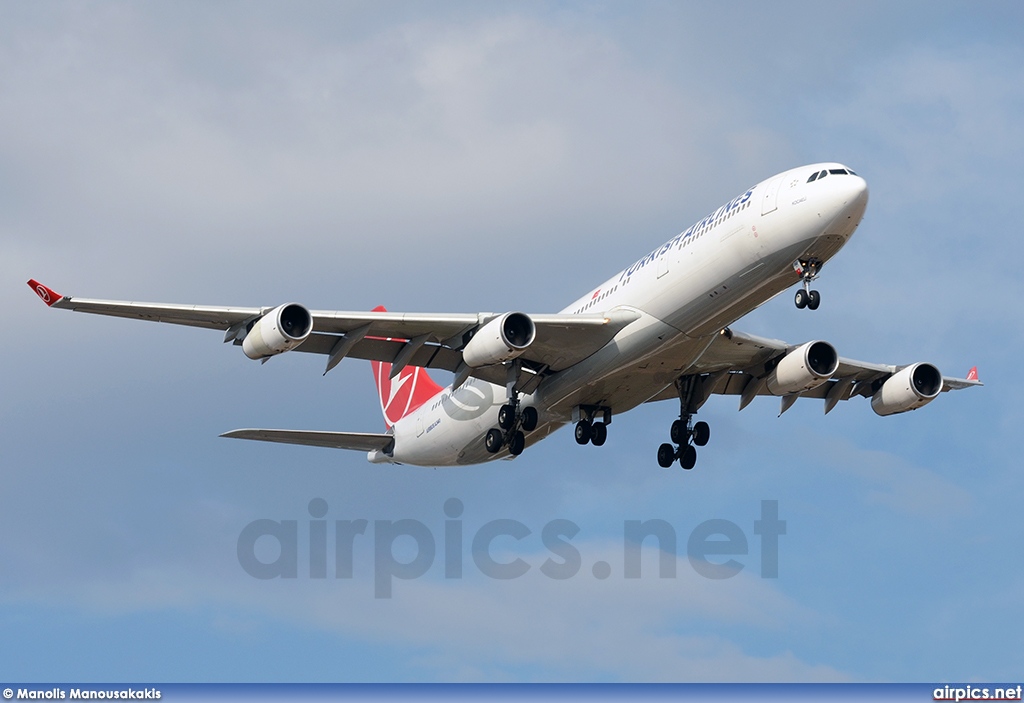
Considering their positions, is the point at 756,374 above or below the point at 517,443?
above

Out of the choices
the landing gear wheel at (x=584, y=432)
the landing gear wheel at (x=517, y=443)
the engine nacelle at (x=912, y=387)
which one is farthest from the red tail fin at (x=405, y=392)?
the engine nacelle at (x=912, y=387)

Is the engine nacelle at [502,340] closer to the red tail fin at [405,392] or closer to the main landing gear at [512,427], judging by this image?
the main landing gear at [512,427]

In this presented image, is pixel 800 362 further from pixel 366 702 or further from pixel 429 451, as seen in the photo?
pixel 366 702

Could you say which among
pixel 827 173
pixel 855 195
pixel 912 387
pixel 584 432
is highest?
pixel 827 173

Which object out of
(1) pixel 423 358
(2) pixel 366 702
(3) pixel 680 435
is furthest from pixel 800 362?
(2) pixel 366 702

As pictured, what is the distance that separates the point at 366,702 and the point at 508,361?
33.1ft

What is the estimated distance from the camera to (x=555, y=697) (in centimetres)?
3919

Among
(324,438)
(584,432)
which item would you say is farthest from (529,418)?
(324,438)

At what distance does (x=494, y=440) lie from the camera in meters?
Answer: 43.5

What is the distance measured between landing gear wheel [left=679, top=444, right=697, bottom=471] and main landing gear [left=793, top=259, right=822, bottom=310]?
10401 millimetres

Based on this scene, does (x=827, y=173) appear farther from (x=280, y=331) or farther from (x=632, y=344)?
(x=280, y=331)

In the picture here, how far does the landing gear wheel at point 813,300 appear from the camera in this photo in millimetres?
36719

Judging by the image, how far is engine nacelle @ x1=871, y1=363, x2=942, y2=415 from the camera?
46188 mm

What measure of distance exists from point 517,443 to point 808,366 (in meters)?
9.04
